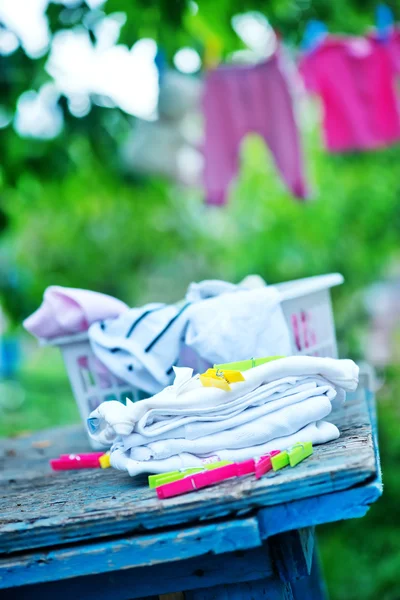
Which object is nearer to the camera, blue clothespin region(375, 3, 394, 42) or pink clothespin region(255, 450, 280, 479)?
pink clothespin region(255, 450, 280, 479)

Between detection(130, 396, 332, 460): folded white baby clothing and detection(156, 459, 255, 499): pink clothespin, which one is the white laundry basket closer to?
detection(130, 396, 332, 460): folded white baby clothing

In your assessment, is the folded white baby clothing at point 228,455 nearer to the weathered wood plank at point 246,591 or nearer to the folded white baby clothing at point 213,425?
the folded white baby clothing at point 213,425

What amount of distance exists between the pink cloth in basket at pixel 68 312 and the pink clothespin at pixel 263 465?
0.88m

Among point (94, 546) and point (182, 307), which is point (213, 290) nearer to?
point (182, 307)

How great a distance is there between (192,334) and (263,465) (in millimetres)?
566

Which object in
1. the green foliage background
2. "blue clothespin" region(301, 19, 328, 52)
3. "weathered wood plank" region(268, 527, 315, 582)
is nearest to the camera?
"weathered wood plank" region(268, 527, 315, 582)

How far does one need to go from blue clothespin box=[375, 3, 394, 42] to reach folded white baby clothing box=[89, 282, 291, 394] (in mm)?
2684

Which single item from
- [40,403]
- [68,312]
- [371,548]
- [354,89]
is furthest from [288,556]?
[40,403]

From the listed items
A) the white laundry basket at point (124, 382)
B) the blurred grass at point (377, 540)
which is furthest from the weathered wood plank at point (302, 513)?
the blurred grass at point (377, 540)

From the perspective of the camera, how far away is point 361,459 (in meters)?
1.23

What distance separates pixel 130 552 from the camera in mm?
1234

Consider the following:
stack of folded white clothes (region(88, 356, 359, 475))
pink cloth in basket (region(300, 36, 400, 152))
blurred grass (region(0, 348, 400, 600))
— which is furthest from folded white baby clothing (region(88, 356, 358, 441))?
pink cloth in basket (region(300, 36, 400, 152))

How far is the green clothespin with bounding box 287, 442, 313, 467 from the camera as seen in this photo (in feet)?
4.33

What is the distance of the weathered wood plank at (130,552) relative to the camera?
1202mm
